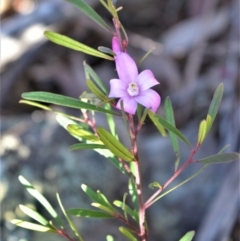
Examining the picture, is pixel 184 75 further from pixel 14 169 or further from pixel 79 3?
pixel 79 3

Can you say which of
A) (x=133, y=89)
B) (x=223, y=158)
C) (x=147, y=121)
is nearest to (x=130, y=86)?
(x=133, y=89)

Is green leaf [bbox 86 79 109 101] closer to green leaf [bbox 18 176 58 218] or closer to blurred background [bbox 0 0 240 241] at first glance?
green leaf [bbox 18 176 58 218]

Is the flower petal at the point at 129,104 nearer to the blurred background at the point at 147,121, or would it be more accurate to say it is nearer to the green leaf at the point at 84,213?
the green leaf at the point at 84,213

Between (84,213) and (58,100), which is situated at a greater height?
(58,100)

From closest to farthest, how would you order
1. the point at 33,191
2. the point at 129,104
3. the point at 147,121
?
the point at 129,104, the point at 33,191, the point at 147,121

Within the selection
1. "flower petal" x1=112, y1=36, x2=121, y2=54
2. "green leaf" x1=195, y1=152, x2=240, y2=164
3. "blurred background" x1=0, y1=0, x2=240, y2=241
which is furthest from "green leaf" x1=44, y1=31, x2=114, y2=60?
"blurred background" x1=0, y1=0, x2=240, y2=241

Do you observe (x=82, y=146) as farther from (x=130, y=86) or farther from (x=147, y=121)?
(x=147, y=121)

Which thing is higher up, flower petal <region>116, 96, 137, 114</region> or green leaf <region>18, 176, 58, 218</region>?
flower petal <region>116, 96, 137, 114</region>
